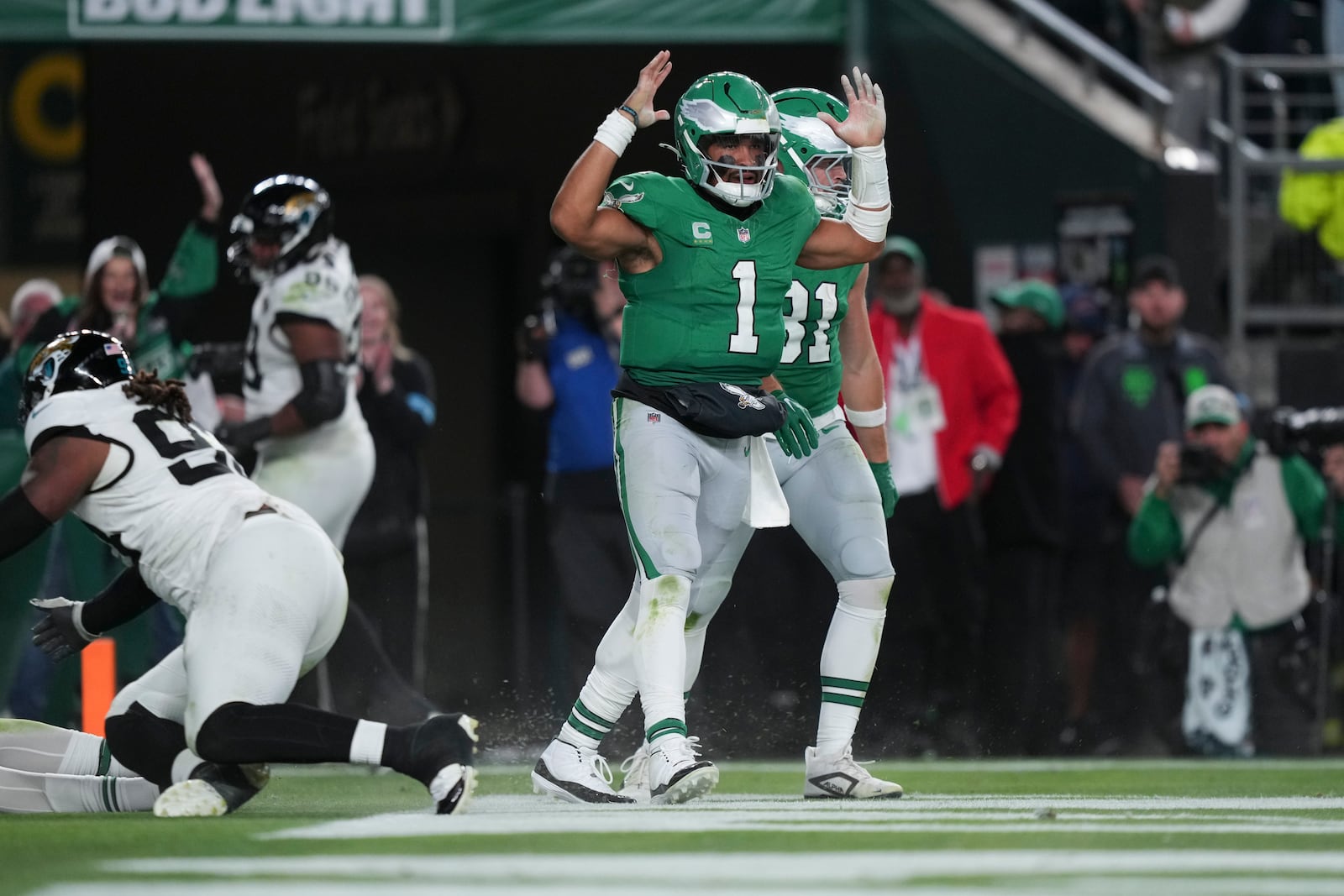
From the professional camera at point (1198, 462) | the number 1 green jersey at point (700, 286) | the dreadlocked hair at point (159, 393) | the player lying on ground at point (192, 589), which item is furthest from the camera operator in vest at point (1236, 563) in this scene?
the dreadlocked hair at point (159, 393)

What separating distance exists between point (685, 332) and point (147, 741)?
182 cm

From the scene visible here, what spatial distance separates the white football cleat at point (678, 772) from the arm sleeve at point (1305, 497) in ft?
15.1

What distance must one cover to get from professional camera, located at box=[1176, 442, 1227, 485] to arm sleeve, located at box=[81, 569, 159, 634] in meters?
5.01

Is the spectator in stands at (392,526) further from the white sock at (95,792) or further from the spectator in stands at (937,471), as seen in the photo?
the white sock at (95,792)

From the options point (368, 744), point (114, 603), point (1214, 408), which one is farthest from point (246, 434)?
point (1214, 408)

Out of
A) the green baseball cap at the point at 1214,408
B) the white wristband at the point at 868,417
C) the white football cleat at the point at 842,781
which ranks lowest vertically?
the white football cleat at the point at 842,781

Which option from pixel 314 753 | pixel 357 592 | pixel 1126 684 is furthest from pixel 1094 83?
pixel 314 753

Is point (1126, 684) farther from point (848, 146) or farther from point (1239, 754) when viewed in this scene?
point (848, 146)

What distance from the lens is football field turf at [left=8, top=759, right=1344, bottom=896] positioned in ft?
14.5

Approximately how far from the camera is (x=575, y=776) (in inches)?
265

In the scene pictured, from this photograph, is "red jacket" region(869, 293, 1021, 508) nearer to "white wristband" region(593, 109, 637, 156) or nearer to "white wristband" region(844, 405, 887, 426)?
"white wristband" region(844, 405, 887, 426)

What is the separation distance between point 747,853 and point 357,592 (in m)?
5.10

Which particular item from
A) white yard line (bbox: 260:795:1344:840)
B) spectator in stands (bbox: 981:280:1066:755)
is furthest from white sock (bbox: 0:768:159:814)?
spectator in stands (bbox: 981:280:1066:755)

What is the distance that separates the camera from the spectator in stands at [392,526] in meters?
9.79
